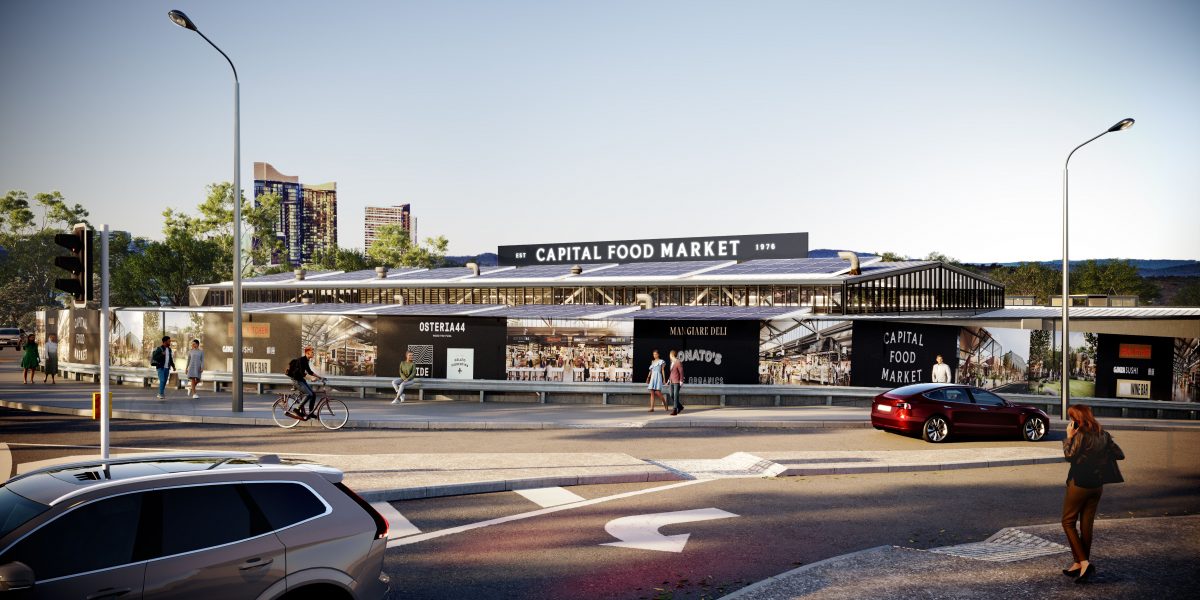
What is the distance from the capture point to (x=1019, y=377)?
22.7 m

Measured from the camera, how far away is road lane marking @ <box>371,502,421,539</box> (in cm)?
886

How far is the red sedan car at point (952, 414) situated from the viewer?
16359 mm

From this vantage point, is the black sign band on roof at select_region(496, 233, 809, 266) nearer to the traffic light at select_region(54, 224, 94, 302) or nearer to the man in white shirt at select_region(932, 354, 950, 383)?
the man in white shirt at select_region(932, 354, 950, 383)

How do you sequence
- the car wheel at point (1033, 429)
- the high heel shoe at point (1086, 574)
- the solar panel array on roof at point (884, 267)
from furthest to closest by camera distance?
the solar panel array on roof at point (884, 267), the car wheel at point (1033, 429), the high heel shoe at point (1086, 574)

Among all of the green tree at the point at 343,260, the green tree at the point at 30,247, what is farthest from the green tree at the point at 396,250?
the green tree at the point at 30,247

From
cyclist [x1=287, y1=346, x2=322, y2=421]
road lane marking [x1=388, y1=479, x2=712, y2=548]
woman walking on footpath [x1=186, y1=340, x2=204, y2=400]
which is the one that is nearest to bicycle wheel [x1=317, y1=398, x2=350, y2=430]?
cyclist [x1=287, y1=346, x2=322, y2=421]

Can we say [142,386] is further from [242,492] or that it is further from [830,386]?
[242,492]

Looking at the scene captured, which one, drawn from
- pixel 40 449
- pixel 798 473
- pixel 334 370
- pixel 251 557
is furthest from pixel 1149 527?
pixel 334 370

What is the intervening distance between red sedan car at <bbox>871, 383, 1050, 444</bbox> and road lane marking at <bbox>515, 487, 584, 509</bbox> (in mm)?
8746

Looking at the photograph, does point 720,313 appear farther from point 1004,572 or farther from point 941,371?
point 1004,572

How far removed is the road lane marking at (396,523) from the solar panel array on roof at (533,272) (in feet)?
80.7

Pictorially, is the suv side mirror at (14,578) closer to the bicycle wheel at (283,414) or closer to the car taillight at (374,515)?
the car taillight at (374,515)

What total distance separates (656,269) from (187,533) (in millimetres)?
29521

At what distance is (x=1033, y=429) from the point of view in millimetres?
16953
